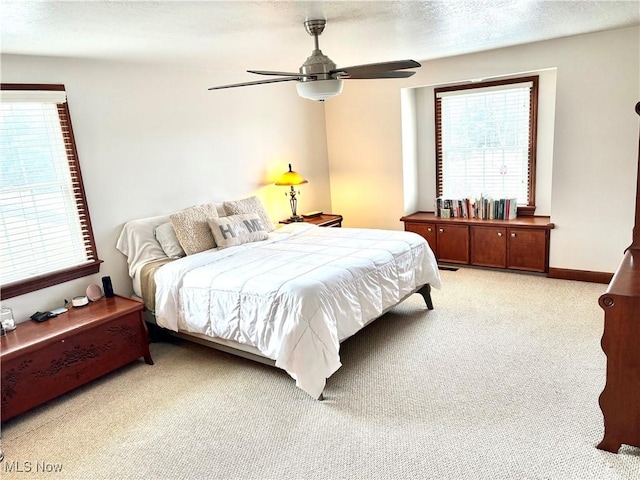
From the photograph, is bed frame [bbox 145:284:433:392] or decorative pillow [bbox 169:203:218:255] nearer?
bed frame [bbox 145:284:433:392]

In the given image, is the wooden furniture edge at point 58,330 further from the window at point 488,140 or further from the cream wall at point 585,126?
the window at point 488,140

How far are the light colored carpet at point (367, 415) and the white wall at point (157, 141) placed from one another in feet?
3.54

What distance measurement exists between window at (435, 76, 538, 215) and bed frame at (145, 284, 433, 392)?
1.89m

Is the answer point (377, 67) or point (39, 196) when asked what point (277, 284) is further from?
point (39, 196)

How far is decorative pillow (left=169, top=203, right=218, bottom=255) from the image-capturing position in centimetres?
380

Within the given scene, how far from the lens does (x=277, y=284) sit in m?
2.83

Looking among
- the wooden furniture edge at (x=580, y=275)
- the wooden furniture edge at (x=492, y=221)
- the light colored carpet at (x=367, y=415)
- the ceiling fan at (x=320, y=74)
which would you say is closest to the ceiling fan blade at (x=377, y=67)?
the ceiling fan at (x=320, y=74)

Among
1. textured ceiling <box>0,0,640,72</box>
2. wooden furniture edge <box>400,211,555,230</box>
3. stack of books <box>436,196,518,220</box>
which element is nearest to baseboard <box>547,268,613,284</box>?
wooden furniture edge <box>400,211,555,230</box>

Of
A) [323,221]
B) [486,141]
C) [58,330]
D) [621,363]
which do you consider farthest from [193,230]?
[486,141]

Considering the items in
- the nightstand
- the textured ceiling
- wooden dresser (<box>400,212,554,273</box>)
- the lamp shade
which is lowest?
wooden dresser (<box>400,212,554,273</box>)

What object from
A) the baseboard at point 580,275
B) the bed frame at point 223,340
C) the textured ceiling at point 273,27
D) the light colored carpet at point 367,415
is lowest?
the light colored carpet at point 367,415

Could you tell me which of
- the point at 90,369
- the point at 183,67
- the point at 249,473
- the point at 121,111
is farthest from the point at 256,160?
the point at 249,473

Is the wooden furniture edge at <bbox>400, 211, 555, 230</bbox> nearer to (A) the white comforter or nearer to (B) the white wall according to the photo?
(A) the white comforter

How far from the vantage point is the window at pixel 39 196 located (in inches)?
122
